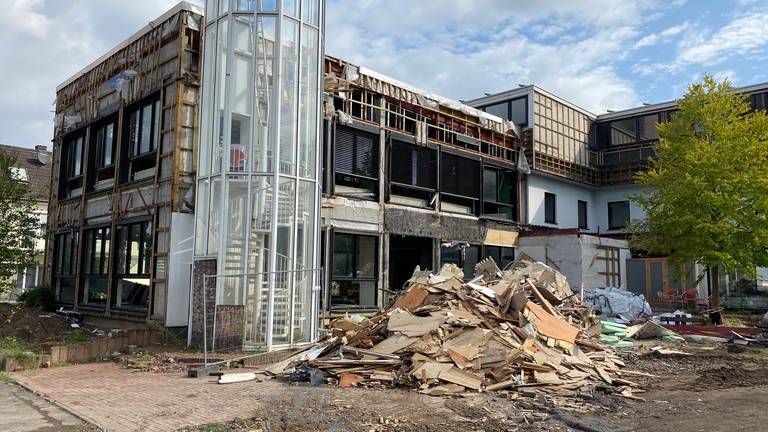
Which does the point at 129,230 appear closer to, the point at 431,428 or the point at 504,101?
the point at 431,428

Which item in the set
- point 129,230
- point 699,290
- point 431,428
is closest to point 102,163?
point 129,230

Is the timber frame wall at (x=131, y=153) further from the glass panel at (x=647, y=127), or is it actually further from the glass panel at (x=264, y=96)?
the glass panel at (x=647, y=127)

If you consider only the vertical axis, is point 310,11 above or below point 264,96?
above

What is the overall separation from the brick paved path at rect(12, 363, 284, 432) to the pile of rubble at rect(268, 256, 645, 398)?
56.1 inches

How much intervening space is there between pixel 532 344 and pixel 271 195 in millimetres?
6669

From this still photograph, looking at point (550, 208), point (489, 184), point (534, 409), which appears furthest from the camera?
point (550, 208)

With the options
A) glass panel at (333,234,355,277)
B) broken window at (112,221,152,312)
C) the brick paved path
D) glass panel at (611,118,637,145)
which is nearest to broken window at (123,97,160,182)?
broken window at (112,221,152,312)

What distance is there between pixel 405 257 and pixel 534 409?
14.2 meters

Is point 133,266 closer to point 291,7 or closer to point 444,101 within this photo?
point 291,7

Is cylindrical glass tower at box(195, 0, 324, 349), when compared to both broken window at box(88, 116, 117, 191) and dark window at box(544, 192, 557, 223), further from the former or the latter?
dark window at box(544, 192, 557, 223)

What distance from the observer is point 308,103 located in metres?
14.2

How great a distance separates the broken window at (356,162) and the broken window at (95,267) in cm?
757

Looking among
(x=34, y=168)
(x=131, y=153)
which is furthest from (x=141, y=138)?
(x=34, y=168)

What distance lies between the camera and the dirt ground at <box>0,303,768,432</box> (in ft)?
22.7
